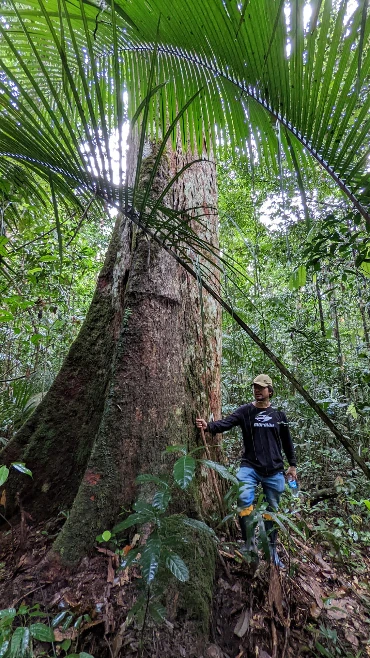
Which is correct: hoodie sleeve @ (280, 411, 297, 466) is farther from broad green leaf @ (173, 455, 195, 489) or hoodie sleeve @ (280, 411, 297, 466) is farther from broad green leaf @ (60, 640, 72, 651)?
broad green leaf @ (60, 640, 72, 651)

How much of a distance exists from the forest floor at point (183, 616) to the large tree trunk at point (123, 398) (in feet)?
0.52

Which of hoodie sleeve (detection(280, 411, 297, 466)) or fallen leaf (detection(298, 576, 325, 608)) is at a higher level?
hoodie sleeve (detection(280, 411, 297, 466))

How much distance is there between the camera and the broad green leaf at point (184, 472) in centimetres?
142

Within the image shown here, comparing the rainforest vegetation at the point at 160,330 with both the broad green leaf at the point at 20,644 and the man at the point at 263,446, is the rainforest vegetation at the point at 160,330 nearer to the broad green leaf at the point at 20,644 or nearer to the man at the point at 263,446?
the broad green leaf at the point at 20,644

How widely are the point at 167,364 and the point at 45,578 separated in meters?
1.31

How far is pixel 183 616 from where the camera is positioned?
1682mm

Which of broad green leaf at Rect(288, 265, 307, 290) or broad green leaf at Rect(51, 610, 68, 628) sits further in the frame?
broad green leaf at Rect(288, 265, 307, 290)

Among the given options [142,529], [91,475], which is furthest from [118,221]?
[142,529]

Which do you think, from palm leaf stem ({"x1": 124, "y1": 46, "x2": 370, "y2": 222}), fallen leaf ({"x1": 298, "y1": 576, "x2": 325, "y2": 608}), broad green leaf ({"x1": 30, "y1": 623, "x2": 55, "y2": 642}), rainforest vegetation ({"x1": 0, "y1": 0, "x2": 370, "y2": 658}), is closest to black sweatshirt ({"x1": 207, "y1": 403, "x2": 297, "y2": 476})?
rainforest vegetation ({"x1": 0, "y1": 0, "x2": 370, "y2": 658})

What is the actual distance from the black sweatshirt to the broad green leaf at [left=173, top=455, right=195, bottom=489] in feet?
4.73

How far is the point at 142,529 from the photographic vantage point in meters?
1.96

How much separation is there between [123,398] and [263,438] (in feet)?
4.76

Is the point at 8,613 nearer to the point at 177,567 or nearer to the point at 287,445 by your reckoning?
the point at 177,567

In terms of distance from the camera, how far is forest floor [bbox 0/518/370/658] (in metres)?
1.56
